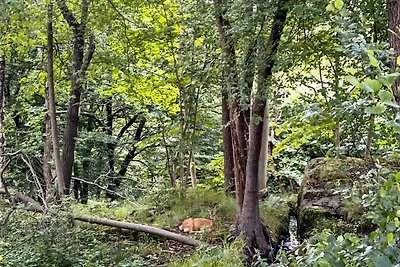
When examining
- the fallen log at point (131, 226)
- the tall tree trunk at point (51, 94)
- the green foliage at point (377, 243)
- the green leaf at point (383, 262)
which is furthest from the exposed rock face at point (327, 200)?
the green leaf at point (383, 262)

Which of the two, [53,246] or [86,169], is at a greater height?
Answer: [86,169]

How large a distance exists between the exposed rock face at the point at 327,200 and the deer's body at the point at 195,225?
130 cm

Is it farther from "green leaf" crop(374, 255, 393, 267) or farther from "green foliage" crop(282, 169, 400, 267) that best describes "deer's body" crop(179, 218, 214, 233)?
"green leaf" crop(374, 255, 393, 267)

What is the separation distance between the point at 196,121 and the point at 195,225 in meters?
2.16

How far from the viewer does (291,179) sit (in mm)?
10305

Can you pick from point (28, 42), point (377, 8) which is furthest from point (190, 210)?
point (377, 8)

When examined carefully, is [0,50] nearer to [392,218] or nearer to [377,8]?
[377,8]

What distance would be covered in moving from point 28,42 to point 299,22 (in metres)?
3.77

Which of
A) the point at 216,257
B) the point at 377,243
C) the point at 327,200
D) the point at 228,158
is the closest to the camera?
the point at 377,243

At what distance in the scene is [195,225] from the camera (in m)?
5.96

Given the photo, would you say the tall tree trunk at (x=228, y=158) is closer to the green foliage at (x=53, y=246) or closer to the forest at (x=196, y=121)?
the forest at (x=196, y=121)

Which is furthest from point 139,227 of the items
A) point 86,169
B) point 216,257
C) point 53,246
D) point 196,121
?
point 86,169

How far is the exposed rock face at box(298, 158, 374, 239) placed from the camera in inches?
231

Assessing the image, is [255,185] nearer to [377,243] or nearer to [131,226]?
[131,226]
